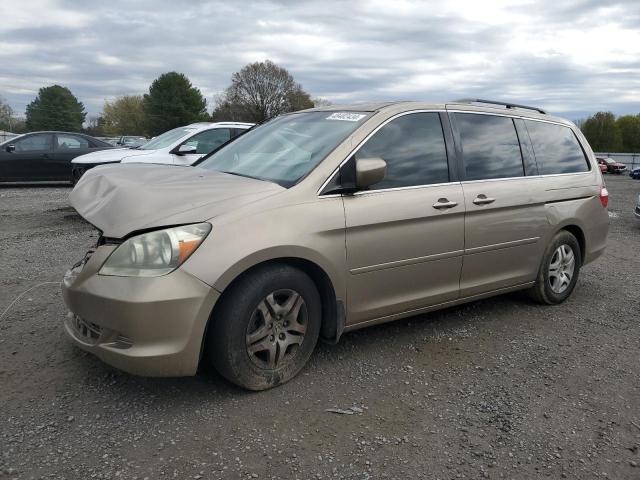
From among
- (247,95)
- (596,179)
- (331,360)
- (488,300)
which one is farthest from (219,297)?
(247,95)

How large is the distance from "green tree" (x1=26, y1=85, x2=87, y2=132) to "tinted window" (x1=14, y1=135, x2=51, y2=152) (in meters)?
82.9

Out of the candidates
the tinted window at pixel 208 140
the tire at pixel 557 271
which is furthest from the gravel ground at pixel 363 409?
the tinted window at pixel 208 140

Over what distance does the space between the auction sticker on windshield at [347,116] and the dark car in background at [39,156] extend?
11464 mm

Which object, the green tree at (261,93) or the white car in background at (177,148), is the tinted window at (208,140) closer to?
the white car in background at (177,148)

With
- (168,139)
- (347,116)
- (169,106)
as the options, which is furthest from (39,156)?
(169,106)

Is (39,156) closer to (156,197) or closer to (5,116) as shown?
(156,197)

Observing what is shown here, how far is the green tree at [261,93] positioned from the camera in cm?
7331

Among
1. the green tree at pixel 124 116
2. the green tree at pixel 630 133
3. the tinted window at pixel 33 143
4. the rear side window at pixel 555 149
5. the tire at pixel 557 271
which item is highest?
the green tree at pixel 124 116

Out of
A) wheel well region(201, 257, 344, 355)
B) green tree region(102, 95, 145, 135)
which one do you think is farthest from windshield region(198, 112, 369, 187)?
green tree region(102, 95, 145, 135)

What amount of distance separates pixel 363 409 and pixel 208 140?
24.8 ft

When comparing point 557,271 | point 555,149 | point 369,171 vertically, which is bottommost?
point 557,271

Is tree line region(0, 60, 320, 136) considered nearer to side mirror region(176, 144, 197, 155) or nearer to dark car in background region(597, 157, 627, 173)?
dark car in background region(597, 157, 627, 173)

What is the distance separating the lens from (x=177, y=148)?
9.30m

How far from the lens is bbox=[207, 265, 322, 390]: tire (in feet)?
9.66
